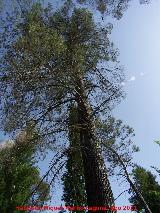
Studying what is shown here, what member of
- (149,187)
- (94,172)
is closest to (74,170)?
(94,172)

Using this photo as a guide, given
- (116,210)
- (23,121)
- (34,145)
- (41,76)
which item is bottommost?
(116,210)

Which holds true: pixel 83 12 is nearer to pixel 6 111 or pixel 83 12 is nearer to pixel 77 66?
pixel 77 66

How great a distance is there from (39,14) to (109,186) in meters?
5.87

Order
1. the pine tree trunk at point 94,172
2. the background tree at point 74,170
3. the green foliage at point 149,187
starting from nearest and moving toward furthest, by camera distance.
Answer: the pine tree trunk at point 94,172 → the background tree at point 74,170 → the green foliage at point 149,187

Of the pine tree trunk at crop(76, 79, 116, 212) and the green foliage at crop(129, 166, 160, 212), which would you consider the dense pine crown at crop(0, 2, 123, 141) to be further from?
the green foliage at crop(129, 166, 160, 212)

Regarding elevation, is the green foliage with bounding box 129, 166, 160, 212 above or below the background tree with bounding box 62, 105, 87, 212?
above

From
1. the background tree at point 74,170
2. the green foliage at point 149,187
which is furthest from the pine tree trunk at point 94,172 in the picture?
the green foliage at point 149,187

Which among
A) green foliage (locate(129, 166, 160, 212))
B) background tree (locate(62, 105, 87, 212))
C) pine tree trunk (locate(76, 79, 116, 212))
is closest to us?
pine tree trunk (locate(76, 79, 116, 212))

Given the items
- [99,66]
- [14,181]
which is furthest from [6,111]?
[14,181]

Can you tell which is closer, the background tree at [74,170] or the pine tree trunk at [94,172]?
Answer: the pine tree trunk at [94,172]

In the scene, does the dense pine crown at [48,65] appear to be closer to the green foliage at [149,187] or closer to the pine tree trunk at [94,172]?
the pine tree trunk at [94,172]

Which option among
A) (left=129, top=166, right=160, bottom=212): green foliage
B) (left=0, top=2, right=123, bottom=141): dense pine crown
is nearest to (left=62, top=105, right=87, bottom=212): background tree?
(left=0, top=2, right=123, bottom=141): dense pine crown

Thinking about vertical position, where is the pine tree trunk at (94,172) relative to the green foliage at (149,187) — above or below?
below

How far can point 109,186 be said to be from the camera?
8180 millimetres
